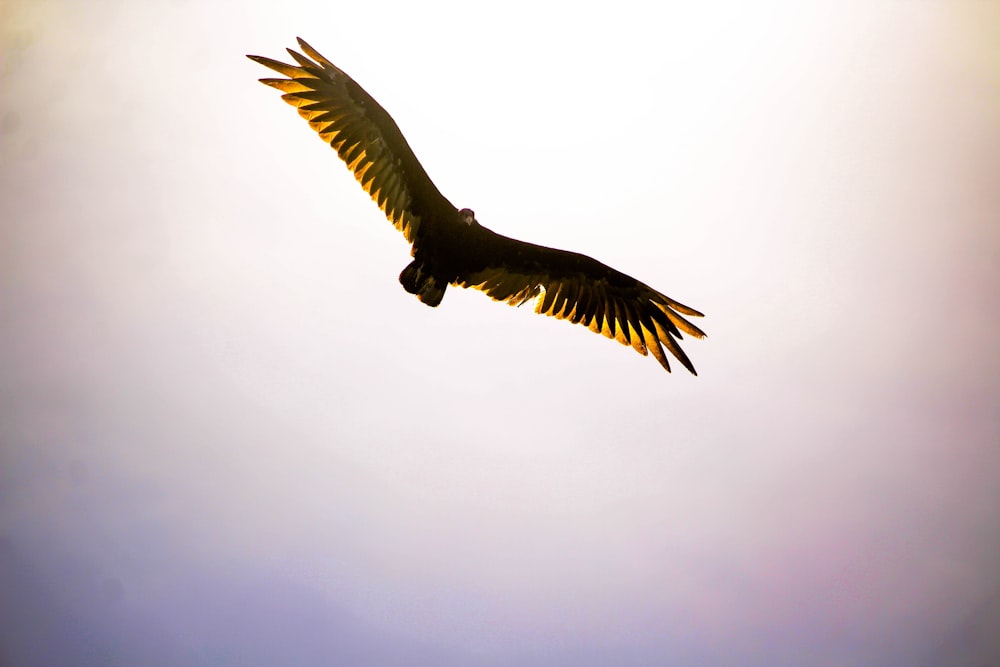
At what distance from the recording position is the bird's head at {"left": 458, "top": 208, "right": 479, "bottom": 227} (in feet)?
24.1

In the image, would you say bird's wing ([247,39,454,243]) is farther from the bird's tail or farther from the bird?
the bird's tail

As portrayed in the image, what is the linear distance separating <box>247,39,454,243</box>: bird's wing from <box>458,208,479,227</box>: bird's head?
19cm

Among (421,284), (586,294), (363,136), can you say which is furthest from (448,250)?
(586,294)

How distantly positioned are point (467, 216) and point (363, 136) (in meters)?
1.41

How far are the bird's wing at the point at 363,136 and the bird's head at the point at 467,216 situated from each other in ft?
0.63

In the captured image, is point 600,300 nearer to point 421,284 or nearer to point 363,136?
point 421,284

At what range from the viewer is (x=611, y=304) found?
8469 millimetres

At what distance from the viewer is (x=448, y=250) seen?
7.73 meters

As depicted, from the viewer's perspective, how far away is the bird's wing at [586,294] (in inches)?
316

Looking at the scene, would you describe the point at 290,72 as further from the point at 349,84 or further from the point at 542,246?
the point at 542,246

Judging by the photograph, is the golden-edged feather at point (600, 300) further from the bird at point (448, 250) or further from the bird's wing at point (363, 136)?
the bird's wing at point (363, 136)

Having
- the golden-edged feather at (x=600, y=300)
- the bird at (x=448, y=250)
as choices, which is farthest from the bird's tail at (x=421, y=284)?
the golden-edged feather at (x=600, y=300)

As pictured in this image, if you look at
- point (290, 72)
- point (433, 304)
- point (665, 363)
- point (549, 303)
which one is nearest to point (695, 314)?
point (665, 363)

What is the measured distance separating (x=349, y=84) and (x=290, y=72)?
1.95ft
